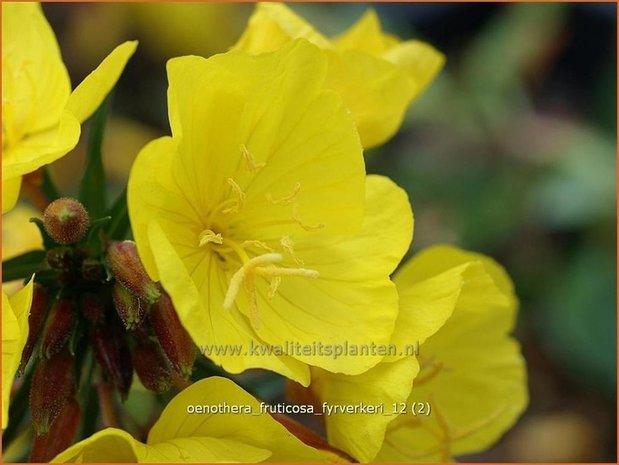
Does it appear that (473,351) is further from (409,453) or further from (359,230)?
(359,230)

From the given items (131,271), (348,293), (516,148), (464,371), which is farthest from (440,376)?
(516,148)

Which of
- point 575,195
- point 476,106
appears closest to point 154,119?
point 476,106

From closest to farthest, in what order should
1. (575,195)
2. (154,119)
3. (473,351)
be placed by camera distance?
(473,351) < (575,195) < (154,119)

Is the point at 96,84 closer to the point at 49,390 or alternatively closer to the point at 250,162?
the point at 250,162

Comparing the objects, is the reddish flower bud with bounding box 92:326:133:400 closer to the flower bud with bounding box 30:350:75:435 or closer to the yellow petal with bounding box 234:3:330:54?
the flower bud with bounding box 30:350:75:435

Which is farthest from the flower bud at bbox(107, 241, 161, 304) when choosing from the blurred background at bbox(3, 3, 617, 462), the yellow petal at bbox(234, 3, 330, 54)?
the blurred background at bbox(3, 3, 617, 462)

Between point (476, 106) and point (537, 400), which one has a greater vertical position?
point (476, 106)
